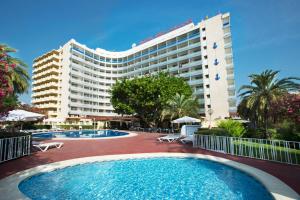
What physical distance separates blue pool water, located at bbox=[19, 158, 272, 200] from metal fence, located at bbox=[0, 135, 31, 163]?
319 cm

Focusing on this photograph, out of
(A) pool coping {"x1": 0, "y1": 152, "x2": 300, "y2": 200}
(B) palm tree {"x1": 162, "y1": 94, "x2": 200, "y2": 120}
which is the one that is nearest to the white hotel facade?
(B) palm tree {"x1": 162, "y1": 94, "x2": 200, "y2": 120}

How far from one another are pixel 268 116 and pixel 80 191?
80.9 feet

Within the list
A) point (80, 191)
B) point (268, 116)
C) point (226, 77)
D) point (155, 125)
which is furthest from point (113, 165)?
point (226, 77)

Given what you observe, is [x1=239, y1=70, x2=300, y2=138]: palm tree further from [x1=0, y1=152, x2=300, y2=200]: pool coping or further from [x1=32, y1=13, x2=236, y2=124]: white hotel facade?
[x1=32, y1=13, x2=236, y2=124]: white hotel facade

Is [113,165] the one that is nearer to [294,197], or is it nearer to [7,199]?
[7,199]

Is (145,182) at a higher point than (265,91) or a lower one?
lower

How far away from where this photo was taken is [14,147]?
1106 cm

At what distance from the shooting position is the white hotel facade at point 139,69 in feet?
184

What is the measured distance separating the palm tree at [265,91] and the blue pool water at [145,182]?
1770 centimetres

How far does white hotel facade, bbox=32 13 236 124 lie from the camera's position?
5600cm

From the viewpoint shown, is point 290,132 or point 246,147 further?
A: point 290,132

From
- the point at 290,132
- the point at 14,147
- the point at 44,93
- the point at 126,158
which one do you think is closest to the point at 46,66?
the point at 44,93

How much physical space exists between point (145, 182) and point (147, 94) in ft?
96.2

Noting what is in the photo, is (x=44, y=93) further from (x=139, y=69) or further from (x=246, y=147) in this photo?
(x=246, y=147)
